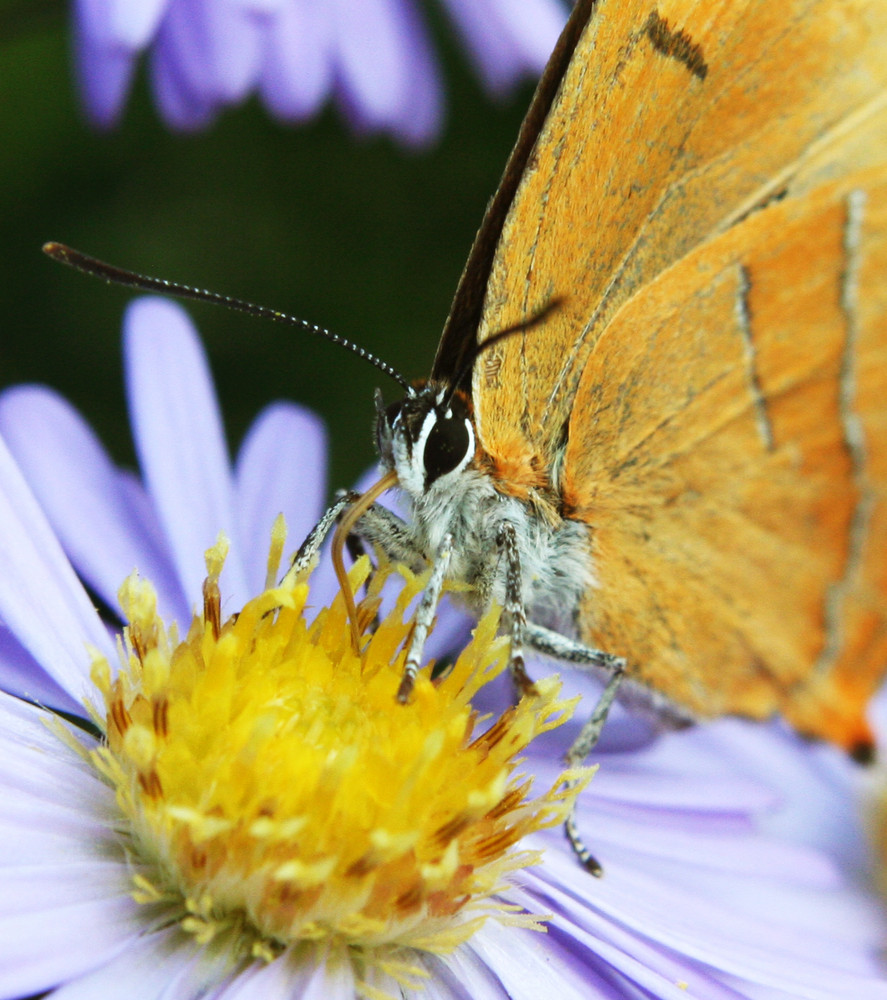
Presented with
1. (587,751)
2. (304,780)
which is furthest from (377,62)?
(304,780)

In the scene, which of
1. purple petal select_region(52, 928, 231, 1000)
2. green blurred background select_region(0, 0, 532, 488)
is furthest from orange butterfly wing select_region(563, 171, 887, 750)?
green blurred background select_region(0, 0, 532, 488)

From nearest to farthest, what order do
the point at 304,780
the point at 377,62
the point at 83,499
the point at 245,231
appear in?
the point at 304,780
the point at 83,499
the point at 377,62
the point at 245,231

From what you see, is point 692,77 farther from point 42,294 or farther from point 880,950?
point 42,294

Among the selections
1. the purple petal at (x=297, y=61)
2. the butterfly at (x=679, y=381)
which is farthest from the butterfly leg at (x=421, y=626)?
the purple petal at (x=297, y=61)

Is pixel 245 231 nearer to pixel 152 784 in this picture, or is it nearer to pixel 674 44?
pixel 674 44

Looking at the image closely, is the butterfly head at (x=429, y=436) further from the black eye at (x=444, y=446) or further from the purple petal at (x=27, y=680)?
the purple petal at (x=27, y=680)

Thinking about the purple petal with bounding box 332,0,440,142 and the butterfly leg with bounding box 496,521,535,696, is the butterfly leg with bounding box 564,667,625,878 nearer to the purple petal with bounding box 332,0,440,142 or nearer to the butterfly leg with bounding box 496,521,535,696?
the butterfly leg with bounding box 496,521,535,696

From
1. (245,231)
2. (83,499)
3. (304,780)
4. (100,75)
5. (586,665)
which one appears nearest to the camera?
(304,780)

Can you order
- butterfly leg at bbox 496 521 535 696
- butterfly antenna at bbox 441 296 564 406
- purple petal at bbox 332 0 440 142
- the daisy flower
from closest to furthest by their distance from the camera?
the daisy flower < butterfly antenna at bbox 441 296 564 406 < butterfly leg at bbox 496 521 535 696 < purple petal at bbox 332 0 440 142
